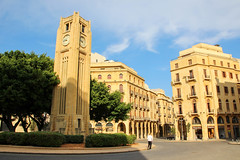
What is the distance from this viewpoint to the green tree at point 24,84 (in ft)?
72.6

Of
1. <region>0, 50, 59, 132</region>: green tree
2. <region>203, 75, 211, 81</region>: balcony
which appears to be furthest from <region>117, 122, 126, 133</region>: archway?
<region>0, 50, 59, 132</region>: green tree

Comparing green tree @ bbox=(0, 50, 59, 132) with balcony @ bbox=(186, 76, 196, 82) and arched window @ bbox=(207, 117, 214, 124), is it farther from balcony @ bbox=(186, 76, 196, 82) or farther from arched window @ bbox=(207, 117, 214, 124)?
arched window @ bbox=(207, 117, 214, 124)

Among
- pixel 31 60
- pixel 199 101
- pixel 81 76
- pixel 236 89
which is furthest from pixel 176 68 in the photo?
pixel 31 60

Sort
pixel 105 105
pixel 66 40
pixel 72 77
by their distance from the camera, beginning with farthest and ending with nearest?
pixel 105 105
pixel 66 40
pixel 72 77

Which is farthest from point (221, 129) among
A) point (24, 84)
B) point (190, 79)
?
point (24, 84)

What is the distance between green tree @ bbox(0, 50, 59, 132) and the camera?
72.6 feet

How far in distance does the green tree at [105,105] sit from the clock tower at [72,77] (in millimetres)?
2566

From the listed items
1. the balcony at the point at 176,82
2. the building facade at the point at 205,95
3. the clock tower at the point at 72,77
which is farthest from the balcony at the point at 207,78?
the clock tower at the point at 72,77

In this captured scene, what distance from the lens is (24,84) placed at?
22.5 meters

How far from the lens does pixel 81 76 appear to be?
27.6m

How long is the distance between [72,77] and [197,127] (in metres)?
29.7

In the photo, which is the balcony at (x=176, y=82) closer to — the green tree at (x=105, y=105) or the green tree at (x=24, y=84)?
the green tree at (x=105, y=105)

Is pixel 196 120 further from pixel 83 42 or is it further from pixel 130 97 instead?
pixel 83 42

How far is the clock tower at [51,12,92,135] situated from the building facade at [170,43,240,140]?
79.2 feet
